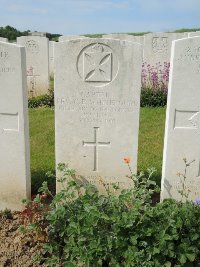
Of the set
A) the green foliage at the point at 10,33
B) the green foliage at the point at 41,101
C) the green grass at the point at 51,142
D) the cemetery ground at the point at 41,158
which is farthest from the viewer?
the green foliage at the point at 10,33

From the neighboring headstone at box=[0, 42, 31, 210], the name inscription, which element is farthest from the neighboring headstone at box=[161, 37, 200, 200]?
the neighboring headstone at box=[0, 42, 31, 210]

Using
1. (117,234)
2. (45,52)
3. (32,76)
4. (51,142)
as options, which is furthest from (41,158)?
(45,52)

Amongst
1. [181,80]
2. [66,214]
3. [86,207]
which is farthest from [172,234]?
[181,80]

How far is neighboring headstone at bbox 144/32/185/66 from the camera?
1020cm

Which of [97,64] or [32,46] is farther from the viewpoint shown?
[32,46]

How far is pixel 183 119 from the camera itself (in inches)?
149

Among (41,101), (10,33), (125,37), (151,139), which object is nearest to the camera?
(151,139)

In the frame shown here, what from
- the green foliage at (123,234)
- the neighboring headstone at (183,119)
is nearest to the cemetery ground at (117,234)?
the green foliage at (123,234)

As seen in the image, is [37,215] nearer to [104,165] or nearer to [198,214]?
[104,165]

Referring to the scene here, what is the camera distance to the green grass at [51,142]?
16.7 ft

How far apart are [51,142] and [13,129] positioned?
2.53 m

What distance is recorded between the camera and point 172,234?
295 centimetres

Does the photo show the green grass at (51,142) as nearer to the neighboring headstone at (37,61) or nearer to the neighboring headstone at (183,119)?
the neighboring headstone at (183,119)

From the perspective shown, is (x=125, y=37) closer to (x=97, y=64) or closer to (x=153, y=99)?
(x=153, y=99)
